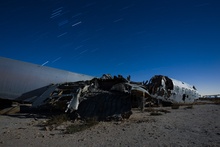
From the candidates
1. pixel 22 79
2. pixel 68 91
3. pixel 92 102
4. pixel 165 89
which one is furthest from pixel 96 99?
pixel 165 89

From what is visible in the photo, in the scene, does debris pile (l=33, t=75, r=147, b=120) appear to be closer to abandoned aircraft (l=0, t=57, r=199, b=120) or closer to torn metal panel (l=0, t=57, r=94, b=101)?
abandoned aircraft (l=0, t=57, r=199, b=120)

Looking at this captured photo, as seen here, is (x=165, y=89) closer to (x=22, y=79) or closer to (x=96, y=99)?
(x=96, y=99)

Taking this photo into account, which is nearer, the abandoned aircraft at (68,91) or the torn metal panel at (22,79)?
the abandoned aircraft at (68,91)

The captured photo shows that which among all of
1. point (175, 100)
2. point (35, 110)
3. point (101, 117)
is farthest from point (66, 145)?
point (175, 100)

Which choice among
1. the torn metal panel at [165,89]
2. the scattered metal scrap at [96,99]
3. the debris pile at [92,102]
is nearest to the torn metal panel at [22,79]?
the scattered metal scrap at [96,99]

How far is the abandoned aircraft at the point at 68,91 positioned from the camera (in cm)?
1068

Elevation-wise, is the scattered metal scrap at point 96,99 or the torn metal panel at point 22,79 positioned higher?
the torn metal panel at point 22,79

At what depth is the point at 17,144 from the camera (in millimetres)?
5504

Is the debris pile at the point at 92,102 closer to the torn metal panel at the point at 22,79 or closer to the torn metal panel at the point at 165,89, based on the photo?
the torn metal panel at the point at 22,79

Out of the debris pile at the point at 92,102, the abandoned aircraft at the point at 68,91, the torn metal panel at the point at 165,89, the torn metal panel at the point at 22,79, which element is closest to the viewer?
the debris pile at the point at 92,102

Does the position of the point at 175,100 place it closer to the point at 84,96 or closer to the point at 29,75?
the point at 84,96

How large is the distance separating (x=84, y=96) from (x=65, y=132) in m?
5.29

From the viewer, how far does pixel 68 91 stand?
1349 cm

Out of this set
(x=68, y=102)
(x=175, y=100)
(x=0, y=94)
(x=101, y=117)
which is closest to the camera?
(x=101, y=117)
